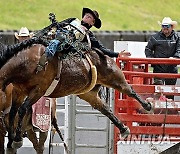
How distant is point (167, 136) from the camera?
31.5ft

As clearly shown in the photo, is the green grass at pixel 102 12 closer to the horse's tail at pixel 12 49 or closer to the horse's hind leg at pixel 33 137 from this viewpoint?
the horse's hind leg at pixel 33 137

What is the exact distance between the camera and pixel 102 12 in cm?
2550

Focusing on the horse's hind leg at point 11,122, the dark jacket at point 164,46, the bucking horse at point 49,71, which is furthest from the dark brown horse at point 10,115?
the dark jacket at point 164,46

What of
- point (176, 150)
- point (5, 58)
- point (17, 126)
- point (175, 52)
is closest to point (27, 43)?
point (5, 58)

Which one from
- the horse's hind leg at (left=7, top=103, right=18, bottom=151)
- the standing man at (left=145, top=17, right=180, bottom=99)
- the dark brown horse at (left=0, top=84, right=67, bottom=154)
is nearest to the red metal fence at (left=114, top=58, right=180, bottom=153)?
the standing man at (left=145, top=17, right=180, bottom=99)

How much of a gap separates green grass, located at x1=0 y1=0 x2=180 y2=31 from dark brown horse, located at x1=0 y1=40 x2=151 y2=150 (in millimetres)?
14705

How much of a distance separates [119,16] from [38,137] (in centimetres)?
1573

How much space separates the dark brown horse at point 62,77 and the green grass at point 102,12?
1470cm

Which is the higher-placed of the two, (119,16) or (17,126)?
(119,16)

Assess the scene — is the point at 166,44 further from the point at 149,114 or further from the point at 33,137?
the point at 33,137

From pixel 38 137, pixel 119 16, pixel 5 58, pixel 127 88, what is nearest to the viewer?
pixel 5 58

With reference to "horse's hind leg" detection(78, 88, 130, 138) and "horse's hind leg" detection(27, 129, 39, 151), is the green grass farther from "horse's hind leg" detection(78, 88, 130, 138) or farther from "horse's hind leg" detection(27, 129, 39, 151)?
"horse's hind leg" detection(78, 88, 130, 138)

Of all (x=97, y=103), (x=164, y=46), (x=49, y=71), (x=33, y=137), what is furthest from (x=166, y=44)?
(x=49, y=71)

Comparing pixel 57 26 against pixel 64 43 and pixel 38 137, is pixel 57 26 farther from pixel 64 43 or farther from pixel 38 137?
pixel 38 137
